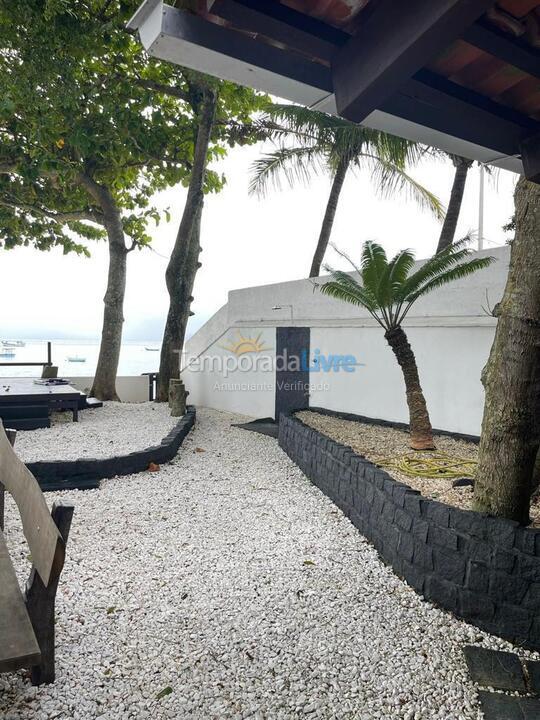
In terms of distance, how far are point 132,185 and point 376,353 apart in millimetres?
9916

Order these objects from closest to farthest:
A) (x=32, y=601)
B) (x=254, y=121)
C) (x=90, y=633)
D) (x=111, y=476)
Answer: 1. (x=32, y=601)
2. (x=90, y=633)
3. (x=111, y=476)
4. (x=254, y=121)

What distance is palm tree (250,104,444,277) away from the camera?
10.9 meters

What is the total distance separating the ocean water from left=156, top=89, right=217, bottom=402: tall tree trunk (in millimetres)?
823

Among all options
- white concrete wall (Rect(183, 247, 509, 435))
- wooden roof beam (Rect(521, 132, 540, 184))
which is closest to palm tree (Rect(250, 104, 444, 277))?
white concrete wall (Rect(183, 247, 509, 435))

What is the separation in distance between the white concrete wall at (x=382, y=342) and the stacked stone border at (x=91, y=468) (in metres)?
3.78

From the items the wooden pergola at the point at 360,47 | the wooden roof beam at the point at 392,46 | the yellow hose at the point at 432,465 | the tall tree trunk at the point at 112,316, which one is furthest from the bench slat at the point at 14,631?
the tall tree trunk at the point at 112,316

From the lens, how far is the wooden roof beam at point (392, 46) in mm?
1234

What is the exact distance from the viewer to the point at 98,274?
518 inches

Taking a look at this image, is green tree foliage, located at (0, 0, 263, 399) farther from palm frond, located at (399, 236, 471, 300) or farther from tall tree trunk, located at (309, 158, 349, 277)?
palm frond, located at (399, 236, 471, 300)

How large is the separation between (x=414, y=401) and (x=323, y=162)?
28.2 ft

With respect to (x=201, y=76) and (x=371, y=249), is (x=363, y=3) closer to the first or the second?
(x=371, y=249)

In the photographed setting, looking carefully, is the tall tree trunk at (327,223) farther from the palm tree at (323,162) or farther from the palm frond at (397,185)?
the palm frond at (397,185)

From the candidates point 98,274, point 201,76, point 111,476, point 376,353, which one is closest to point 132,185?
point 98,274

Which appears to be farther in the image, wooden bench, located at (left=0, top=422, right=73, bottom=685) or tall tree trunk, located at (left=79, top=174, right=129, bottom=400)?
tall tree trunk, located at (left=79, top=174, right=129, bottom=400)
